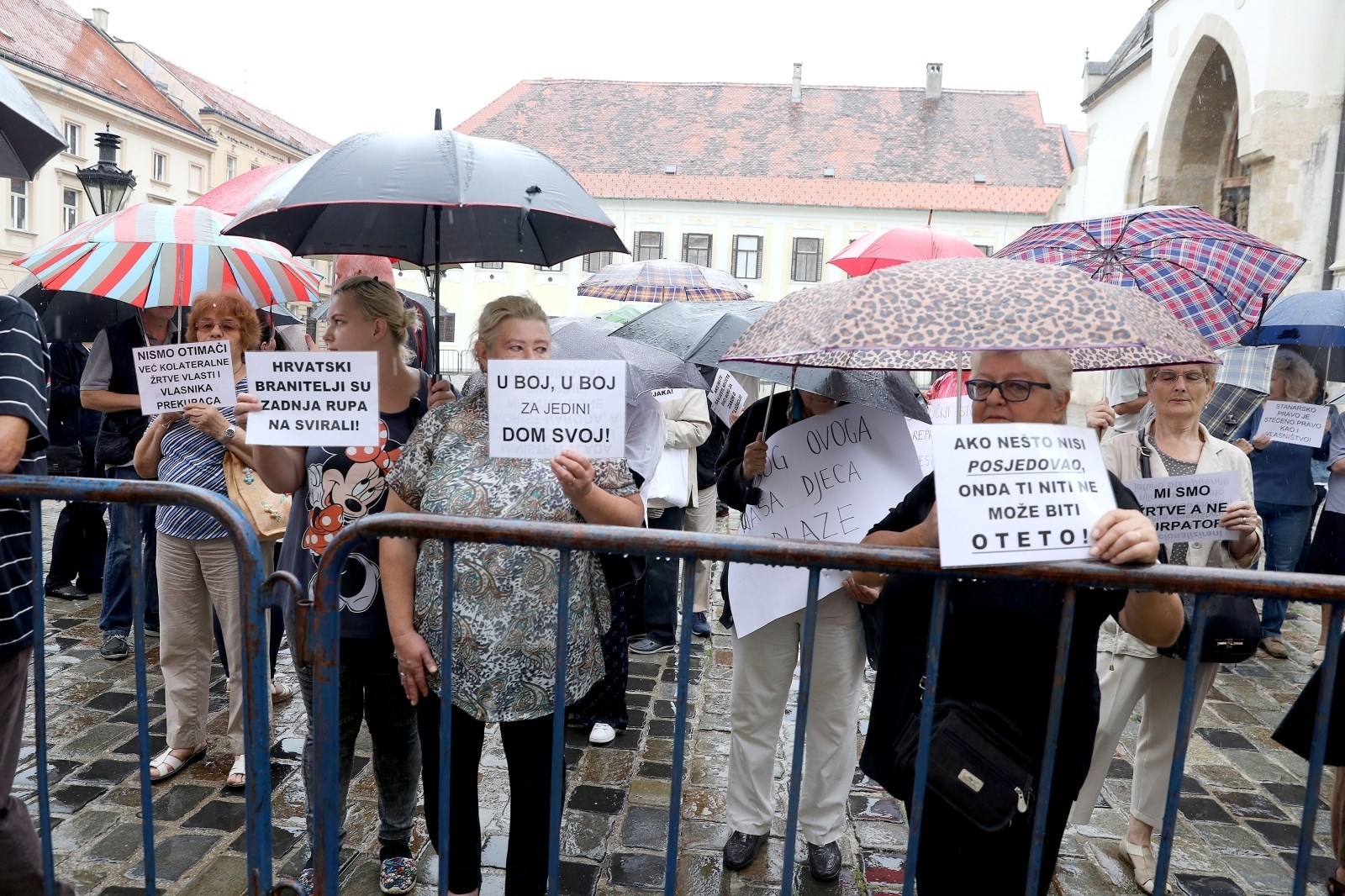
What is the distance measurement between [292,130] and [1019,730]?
166ft

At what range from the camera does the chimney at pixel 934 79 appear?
136 feet

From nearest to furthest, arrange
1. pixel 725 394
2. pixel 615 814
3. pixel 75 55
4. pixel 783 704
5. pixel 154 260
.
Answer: pixel 783 704 → pixel 615 814 → pixel 154 260 → pixel 725 394 → pixel 75 55

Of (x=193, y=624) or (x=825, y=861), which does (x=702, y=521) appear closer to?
(x=825, y=861)

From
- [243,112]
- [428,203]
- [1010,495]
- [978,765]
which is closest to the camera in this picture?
[1010,495]

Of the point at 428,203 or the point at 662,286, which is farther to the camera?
the point at 662,286

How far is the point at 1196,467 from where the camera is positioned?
3.53 meters

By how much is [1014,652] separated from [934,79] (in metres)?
43.8

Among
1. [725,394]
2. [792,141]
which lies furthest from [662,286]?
[792,141]

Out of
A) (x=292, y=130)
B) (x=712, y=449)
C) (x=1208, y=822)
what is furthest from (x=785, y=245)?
(x=1208, y=822)

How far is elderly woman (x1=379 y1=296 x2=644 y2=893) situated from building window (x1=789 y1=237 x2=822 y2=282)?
3692 cm

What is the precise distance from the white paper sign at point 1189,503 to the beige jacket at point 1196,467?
1.26 feet

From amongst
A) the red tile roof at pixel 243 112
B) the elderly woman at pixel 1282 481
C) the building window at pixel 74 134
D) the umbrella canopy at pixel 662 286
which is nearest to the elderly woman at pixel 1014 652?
the elderly woman at pixel 1282 481

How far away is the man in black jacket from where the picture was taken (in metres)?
4.89

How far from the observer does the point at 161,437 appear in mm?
4047
